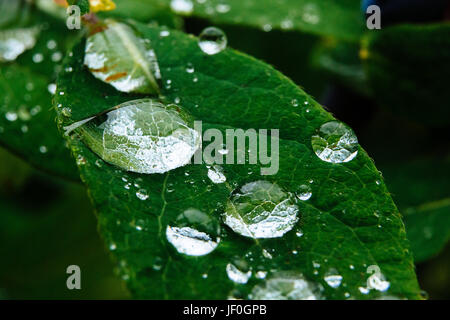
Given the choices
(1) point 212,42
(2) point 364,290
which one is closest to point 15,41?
(1) point 212,42

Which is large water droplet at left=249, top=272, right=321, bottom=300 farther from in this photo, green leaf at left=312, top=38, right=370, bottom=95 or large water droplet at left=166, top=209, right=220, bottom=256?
green leaf at left=312, top=38, right=370, bottom=95

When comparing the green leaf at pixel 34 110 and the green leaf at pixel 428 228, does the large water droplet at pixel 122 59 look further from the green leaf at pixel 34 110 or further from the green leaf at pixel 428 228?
the green leaf at pixel 428 228

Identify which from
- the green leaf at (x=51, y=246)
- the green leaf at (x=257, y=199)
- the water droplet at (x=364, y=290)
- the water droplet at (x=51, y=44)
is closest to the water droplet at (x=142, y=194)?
the green leaf at (x=257, y=199)

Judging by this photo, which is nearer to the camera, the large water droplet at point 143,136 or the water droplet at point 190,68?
the large water droplet at point 143,136

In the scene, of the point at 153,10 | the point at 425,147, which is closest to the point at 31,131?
the point at 153,10

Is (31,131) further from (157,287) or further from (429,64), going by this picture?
(429,64)

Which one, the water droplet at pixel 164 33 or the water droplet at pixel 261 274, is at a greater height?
the water droplet at pixel 164 33
